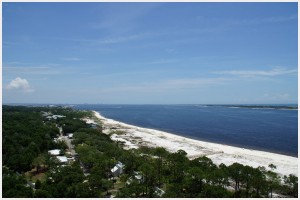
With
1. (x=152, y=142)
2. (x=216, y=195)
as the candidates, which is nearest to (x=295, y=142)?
(x=152, y=142)

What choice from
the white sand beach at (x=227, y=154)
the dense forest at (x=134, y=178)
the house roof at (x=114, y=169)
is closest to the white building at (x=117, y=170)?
→ the house roof at (x=114, y=169)

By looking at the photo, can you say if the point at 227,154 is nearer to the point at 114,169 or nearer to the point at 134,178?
the point at 114,169

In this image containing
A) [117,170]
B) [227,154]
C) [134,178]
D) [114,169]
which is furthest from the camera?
[227,154]

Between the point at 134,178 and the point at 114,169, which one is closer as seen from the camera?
the point at 134,178

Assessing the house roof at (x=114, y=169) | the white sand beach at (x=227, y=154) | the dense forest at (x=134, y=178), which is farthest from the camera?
the white sand beach at (x=227, y=154)

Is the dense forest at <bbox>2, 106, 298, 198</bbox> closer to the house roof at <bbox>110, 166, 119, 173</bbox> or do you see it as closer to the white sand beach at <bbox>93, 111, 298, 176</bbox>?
the house roof at <bbox>110, 166, 119, 173</bbox>

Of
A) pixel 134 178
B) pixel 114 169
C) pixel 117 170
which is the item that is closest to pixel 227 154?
pixel 117 170

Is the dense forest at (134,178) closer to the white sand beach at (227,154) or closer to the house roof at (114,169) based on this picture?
the house roof at (114,169)

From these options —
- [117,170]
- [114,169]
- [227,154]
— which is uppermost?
[114,169]

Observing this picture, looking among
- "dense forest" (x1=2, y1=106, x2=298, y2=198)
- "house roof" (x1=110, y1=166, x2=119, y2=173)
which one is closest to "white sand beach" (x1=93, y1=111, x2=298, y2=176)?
"dense forest" (x1=2, y1=106, x2=298, y2=198)

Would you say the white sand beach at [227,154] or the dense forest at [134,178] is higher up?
the dense forest at [134,178]

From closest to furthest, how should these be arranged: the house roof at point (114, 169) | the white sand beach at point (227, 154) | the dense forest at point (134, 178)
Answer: the dense forest at point (134, 178) < the house roof at point (114, 169) < the white sand beach at point (227, 154)
